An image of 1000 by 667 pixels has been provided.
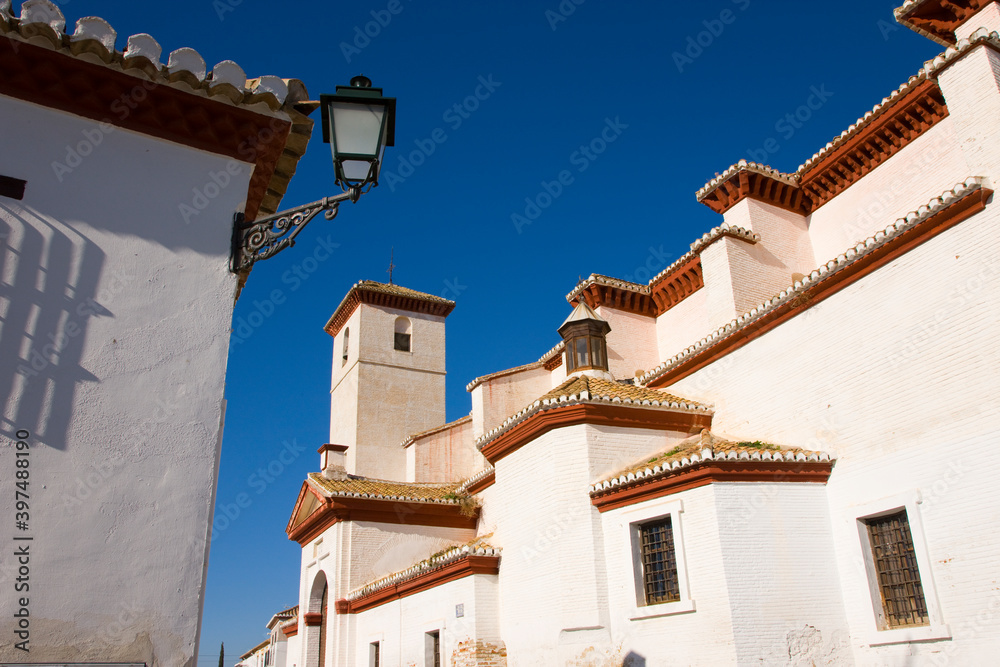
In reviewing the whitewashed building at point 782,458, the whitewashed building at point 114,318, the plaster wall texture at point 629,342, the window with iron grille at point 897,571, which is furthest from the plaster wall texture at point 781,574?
the whitewashed building at point 114,318

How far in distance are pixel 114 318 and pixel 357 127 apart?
1604 millimetres

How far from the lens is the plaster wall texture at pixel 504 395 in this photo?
1712 centimetres

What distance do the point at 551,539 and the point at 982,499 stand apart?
5096 millimetres

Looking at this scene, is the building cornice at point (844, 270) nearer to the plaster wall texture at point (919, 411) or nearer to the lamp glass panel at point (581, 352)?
the plaster wall texture at point (919, 411)

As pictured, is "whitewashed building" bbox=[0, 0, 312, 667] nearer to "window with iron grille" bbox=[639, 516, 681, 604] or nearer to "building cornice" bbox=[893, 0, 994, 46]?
"window with iron grille" bbox=[639, 516, 681, 604]

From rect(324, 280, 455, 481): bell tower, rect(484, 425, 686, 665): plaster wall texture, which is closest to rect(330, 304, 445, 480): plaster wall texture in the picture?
rect(324, 280, 455, 481): bell tower

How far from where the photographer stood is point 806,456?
30.4 feet

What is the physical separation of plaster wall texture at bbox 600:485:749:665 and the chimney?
9070mm

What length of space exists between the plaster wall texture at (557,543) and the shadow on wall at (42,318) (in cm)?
748

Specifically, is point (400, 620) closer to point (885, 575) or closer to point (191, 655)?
point (885, 575)

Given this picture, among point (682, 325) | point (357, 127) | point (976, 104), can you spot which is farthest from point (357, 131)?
point (682, 325)

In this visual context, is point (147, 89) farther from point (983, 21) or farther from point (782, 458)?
point (983, 21)

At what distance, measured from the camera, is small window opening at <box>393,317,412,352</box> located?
22.9m

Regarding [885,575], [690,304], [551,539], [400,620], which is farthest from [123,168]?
[690,304]
